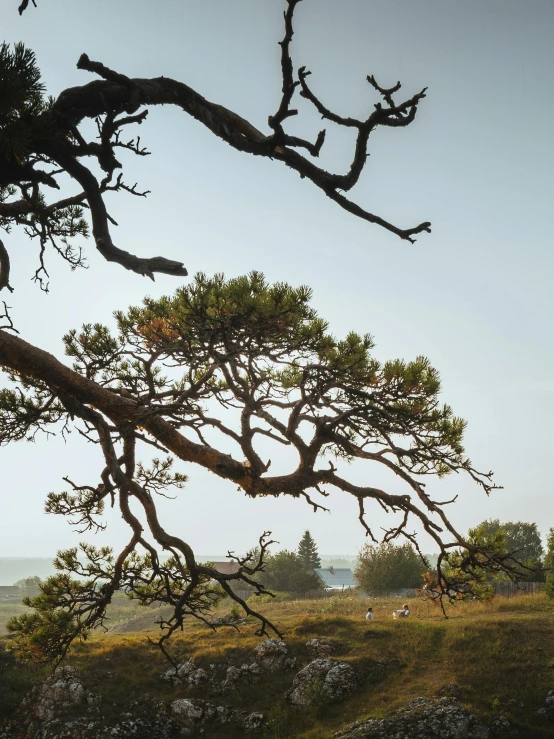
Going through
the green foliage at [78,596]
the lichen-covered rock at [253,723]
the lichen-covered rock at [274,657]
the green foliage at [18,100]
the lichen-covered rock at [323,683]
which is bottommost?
the lichen-covered rock at [253,723]

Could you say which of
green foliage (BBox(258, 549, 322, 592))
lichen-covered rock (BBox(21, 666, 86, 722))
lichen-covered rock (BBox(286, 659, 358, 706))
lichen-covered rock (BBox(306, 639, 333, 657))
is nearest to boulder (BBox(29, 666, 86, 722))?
lichen-covered rock (BBox(21, 666, 86, 722))

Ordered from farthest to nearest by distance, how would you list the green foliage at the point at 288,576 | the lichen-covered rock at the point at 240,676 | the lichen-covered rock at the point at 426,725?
the green foliage at the point at 288,576 → the lichen-covered rock at the point at 240,676 → the lichen-covered rock at the point at 426,725

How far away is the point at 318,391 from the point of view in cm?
570

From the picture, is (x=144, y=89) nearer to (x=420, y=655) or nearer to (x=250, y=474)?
(x=250, y=474)

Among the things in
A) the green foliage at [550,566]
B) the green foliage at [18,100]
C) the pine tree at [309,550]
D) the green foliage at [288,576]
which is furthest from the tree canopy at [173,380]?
the pine tree at [309,550]

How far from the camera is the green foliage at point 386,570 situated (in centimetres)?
3556

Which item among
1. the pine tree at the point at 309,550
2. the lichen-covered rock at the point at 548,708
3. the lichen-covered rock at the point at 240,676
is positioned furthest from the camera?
the pine tree at the point at 309,550

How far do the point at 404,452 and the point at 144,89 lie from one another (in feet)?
13.1

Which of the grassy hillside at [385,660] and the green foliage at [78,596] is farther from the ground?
the green foliage at [78,596]

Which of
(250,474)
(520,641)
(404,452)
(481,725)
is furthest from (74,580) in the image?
(520,641)

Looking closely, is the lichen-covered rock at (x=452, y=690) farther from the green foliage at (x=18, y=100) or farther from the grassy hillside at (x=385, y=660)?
the green foliage at (x=18, y=100)

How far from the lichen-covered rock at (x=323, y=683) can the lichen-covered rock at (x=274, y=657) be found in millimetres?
766

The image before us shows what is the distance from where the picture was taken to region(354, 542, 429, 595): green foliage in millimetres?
35562

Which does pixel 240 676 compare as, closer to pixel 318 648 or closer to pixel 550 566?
pixel 318 648
